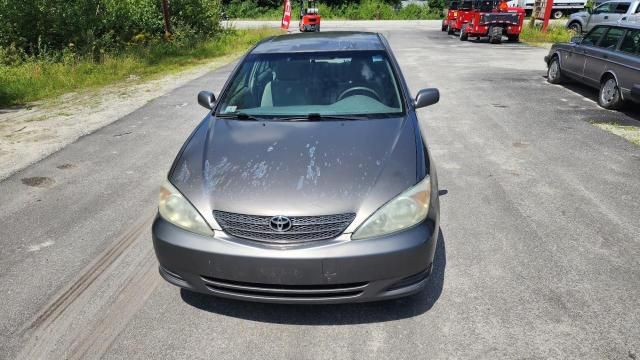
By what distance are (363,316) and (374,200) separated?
0.83 meters

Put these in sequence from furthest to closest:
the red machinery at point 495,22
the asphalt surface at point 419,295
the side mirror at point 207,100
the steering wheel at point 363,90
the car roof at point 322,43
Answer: the red machinery at point 495,22 → the car roof at point 322,43 → the side mirror at point 207,100 → the steering wheel at point 363,90 → the asphalt surface at point 419,295

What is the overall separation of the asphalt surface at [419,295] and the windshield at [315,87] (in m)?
1.34

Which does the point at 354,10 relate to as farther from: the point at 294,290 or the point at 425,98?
the point at 294,290

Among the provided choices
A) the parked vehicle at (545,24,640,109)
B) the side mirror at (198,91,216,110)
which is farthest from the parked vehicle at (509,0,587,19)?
the side mirror at (198,91,216,110)

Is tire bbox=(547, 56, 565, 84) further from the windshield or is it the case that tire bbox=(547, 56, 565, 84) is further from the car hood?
the car hood

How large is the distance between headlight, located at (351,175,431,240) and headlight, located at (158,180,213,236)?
0.90 m

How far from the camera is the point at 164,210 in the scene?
3.00 m

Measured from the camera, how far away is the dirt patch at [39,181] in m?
5.61

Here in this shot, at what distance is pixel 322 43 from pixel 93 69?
11.6 metres

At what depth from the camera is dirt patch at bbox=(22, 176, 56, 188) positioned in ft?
18.4

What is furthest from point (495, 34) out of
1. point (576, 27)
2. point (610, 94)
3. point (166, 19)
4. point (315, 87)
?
point (315, 87)

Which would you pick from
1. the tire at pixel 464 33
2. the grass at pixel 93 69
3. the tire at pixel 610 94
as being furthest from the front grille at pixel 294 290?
the tire at pixel 464 33

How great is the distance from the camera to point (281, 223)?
2.67 meters

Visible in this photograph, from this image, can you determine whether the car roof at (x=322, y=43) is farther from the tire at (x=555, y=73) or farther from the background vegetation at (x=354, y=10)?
the background vegetation at (x=354, y=10)
